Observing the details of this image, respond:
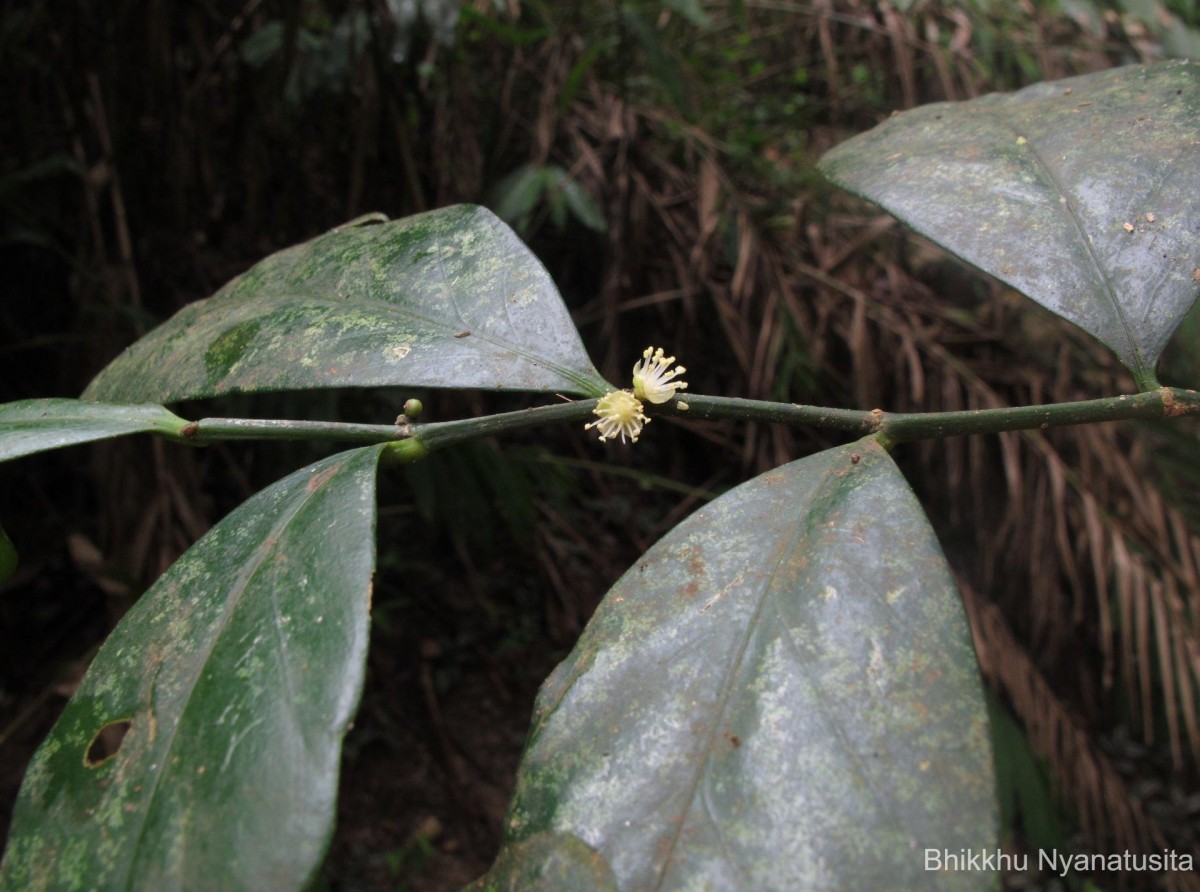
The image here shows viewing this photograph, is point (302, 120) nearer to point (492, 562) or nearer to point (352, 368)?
point (492, 562)

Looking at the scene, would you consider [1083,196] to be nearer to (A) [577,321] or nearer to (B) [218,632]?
(B) [218,632]

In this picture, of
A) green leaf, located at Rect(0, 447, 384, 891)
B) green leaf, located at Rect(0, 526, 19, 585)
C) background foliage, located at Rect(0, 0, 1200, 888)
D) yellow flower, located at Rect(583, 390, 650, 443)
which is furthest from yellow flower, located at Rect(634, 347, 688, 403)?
background foliage, located at Rect(0, 0, 1200, 888)

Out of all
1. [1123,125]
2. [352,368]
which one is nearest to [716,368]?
[1123,125]

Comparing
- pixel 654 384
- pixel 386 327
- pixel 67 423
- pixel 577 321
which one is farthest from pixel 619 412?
pixel 577 321

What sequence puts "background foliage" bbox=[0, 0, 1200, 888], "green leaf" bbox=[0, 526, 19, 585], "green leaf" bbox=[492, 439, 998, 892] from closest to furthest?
1. "green leaf" bbox=[492, 439, 998, 892]
2. "green leaf" bbox=[0, 526, 19, 585]
3. "background foliage" bbox=[0, 0, 1200, 888]

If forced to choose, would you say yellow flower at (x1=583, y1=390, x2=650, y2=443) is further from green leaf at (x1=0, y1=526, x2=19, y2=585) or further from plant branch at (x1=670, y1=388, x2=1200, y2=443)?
green leaf at (x1=0, y1=526, x2=19, y2=585)

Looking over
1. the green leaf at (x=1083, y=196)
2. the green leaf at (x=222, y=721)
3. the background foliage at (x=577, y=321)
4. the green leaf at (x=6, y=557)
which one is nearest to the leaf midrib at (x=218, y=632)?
the green leaf at (x=222, y=721)
